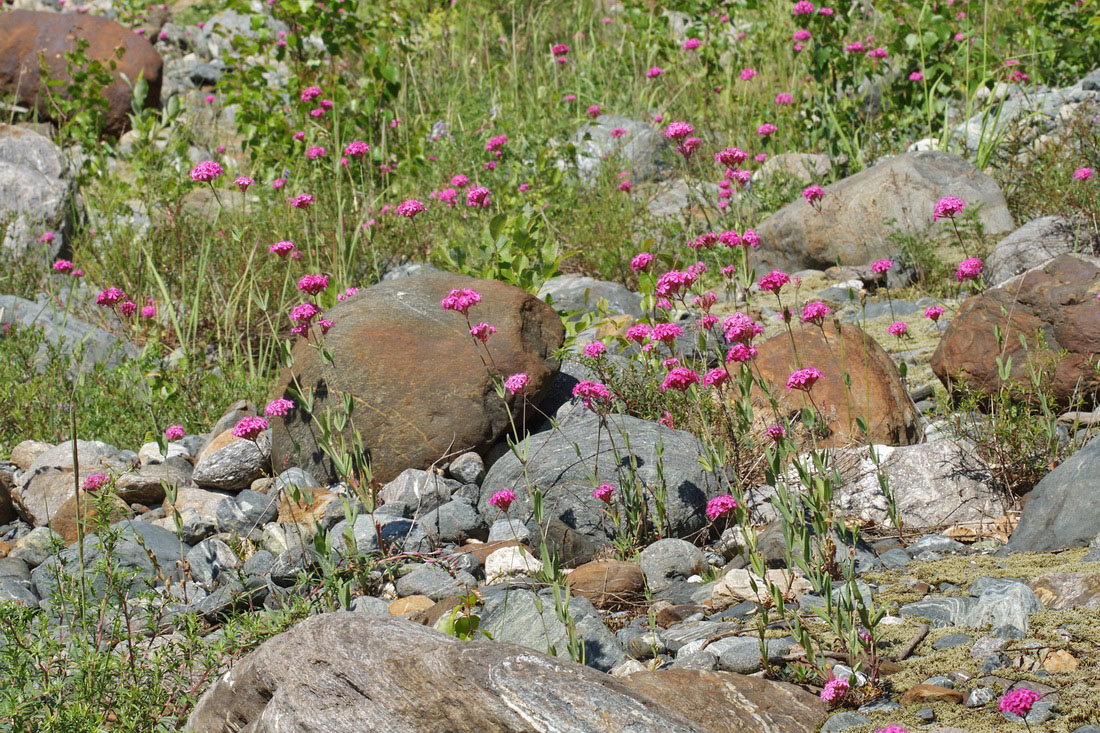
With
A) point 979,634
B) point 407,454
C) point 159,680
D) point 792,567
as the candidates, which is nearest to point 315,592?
point 159,680

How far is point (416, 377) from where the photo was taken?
14.7 ft

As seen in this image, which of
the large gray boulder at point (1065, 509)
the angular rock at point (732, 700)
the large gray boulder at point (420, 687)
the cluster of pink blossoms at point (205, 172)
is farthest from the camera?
the cluster of pink blossoms at point (205, 172)

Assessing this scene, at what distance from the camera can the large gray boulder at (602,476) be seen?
3.91 m

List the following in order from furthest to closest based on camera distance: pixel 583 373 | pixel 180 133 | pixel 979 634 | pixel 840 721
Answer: pixel 180 133 < pixel 583 373 < pixel 979 634 < pixel 840 721

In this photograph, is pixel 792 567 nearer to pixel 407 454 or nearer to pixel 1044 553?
pixel 1044 553

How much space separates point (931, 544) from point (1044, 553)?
0.39m

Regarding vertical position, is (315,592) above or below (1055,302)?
below

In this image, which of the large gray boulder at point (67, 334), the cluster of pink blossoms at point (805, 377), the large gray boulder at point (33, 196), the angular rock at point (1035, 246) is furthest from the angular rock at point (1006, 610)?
the large gray boulder at point (33, 196)

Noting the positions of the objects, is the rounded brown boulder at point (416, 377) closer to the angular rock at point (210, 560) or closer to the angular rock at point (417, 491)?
the angular rock at point (417, 491)

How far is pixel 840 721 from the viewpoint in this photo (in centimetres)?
238

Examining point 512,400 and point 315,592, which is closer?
point 315,592

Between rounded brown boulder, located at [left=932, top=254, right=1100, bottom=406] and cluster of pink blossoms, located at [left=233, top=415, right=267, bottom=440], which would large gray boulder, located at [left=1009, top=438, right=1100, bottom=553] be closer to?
rounded brown boulder, located at [left=932, top=254, right=1100, bottom=406]

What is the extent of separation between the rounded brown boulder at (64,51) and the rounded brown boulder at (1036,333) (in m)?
9.44

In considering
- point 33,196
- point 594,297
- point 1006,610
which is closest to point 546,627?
point 1006,610
